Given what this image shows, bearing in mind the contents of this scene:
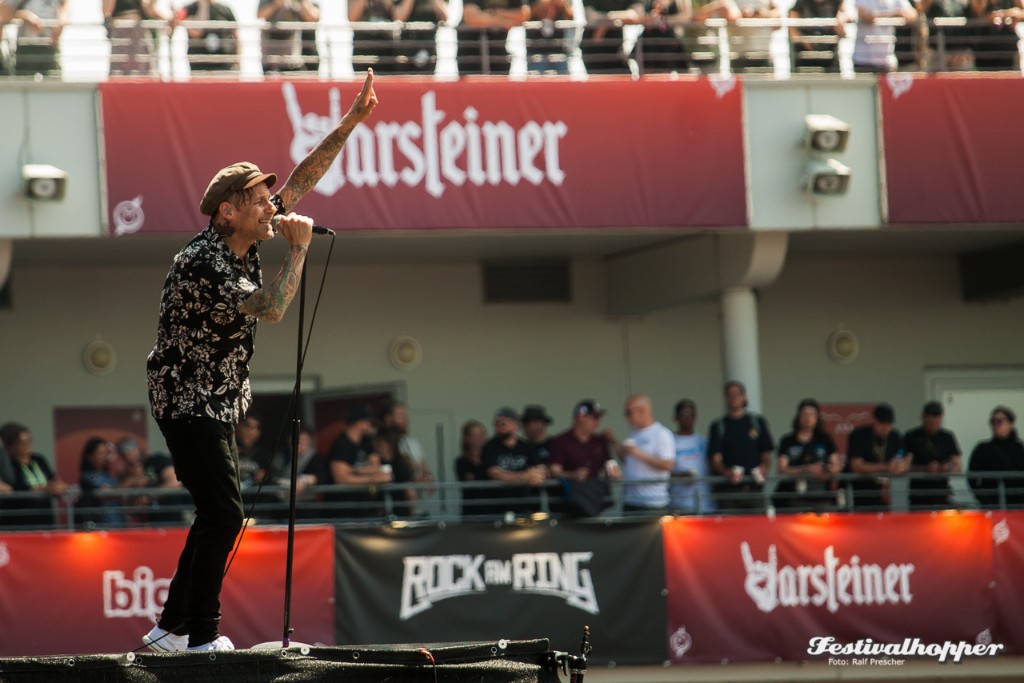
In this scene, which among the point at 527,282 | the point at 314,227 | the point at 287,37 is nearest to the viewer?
the point at 314,227

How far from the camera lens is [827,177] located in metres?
13.1

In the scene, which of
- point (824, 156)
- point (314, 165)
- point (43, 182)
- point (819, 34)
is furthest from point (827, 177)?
point (314, 165)

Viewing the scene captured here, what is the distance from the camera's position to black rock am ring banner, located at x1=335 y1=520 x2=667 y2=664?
11.7 m

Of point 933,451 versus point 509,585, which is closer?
point 509,585

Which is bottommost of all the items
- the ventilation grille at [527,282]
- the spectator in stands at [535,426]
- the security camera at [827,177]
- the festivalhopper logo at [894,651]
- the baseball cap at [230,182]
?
the festivalhopper logo at [894,651]

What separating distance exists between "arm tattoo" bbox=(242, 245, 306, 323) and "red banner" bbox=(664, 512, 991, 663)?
22.4 feet

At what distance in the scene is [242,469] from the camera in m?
11.8

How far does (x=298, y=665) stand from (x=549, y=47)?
29.0 ft

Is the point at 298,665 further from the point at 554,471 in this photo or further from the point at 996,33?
the point at 996,33

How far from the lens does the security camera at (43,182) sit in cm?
1225

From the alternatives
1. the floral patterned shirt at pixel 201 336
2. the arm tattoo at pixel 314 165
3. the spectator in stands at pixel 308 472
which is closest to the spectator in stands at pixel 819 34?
the spectator in stands at pixel 308 472

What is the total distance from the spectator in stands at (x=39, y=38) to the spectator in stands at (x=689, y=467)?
5.43 meters

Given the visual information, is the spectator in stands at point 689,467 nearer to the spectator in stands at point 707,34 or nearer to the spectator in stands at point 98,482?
the spectator in stands at point 707,34

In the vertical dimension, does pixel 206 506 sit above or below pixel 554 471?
above
